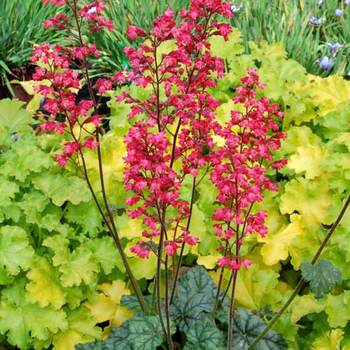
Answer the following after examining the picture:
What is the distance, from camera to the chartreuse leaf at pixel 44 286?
8.32 ft

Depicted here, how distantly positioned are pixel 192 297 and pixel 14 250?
766 mm

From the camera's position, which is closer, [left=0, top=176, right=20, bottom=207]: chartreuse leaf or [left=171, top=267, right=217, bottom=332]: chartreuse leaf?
[left=171, top=267, right=217, bottom=332]: chartreuse leaf

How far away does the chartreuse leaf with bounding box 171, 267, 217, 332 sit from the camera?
7.84 ft

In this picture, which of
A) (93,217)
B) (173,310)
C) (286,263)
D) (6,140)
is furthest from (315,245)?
(6,140)

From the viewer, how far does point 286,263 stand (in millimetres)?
2930

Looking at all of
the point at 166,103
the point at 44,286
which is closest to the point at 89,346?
the point at 44,286

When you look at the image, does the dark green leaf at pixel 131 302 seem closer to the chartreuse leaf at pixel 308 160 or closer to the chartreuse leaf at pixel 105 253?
the chartreuse leaf at pixel 105 253

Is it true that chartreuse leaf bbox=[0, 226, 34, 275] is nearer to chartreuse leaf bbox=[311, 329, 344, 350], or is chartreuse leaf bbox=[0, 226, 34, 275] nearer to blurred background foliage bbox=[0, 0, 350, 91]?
chartreuse leaf bbox=[311, 329, 344, 350]

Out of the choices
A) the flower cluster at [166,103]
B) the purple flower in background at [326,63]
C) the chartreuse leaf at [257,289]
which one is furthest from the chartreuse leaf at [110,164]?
the purple flower in background at [326,63]

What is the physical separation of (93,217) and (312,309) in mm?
1040

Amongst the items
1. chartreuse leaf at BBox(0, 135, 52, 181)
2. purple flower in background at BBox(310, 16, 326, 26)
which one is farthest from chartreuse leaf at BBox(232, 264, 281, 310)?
purple flower in background at BBox(310, 16, 326, 26)

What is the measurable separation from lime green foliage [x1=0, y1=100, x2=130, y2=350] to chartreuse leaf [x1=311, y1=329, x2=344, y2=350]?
0.80 m

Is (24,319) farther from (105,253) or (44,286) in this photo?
(105,253)

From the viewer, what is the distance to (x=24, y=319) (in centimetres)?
254
